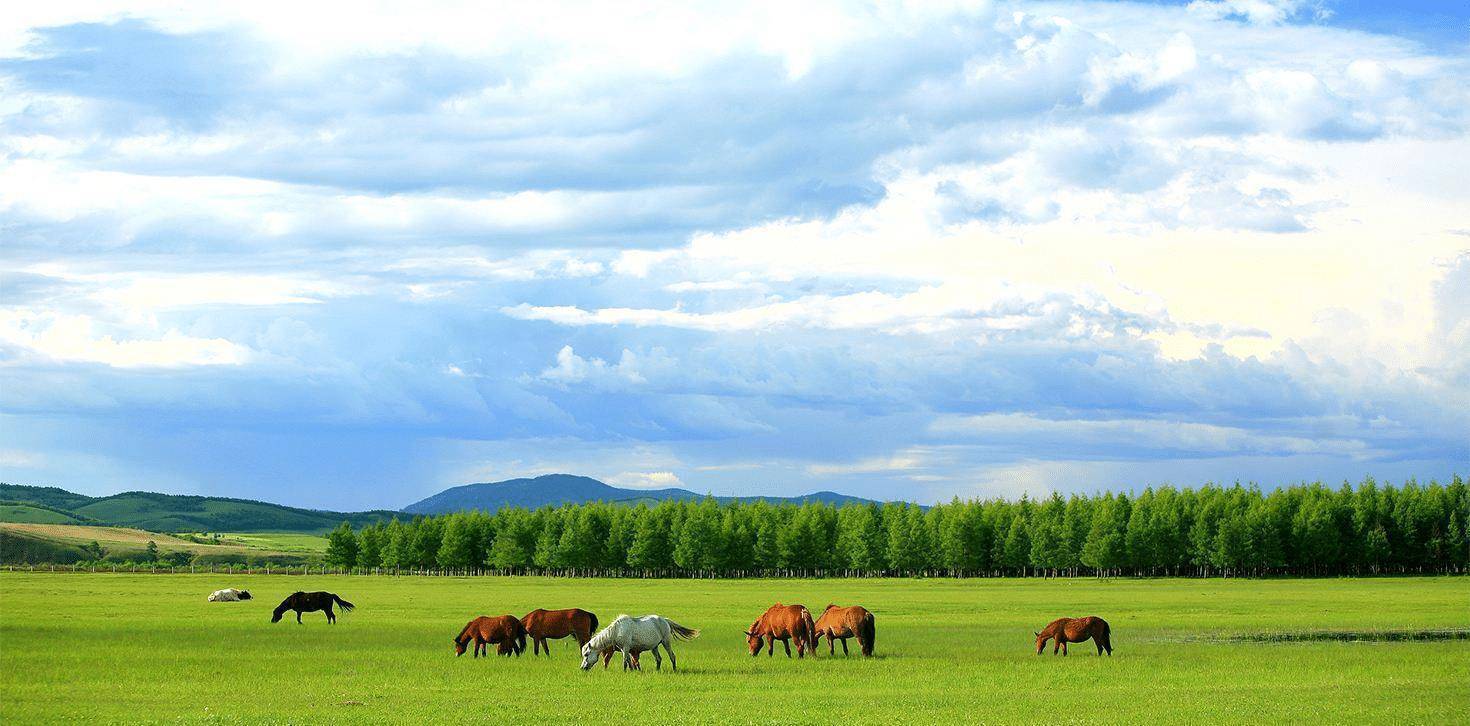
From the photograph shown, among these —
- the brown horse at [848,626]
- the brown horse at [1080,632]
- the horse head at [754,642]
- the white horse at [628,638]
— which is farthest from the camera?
the brown horse at [1080,632]

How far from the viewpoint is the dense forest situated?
14575 cm

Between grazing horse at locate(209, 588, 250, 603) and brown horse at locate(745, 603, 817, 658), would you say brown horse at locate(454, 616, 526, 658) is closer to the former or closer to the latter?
brown horse at locate(745, 603, 817, 658)

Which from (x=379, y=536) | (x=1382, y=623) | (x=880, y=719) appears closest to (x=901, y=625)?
(x=1382, y=623)

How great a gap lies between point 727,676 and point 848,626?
22.1 ft

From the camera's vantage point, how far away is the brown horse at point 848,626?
38531 millimetres

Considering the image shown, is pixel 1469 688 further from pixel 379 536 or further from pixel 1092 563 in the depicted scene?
pixel 379 536

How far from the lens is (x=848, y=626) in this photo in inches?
1533

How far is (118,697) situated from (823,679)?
1610cm

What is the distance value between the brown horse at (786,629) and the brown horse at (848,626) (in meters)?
0.32

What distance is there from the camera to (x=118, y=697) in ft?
94.0

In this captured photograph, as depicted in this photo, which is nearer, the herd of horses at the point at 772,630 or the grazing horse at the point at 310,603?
the herd of horses at the point at 772,630

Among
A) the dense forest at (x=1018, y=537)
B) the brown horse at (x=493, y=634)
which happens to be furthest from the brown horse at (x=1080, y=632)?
the dense forest at (x=1018, y=537)

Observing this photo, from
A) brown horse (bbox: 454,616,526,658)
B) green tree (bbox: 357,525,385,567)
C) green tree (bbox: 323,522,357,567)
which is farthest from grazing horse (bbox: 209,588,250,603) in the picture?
green tree (bbox: 323,522,357,567)

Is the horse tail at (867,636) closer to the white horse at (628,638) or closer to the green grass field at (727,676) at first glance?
the green grass field at (727,676)
